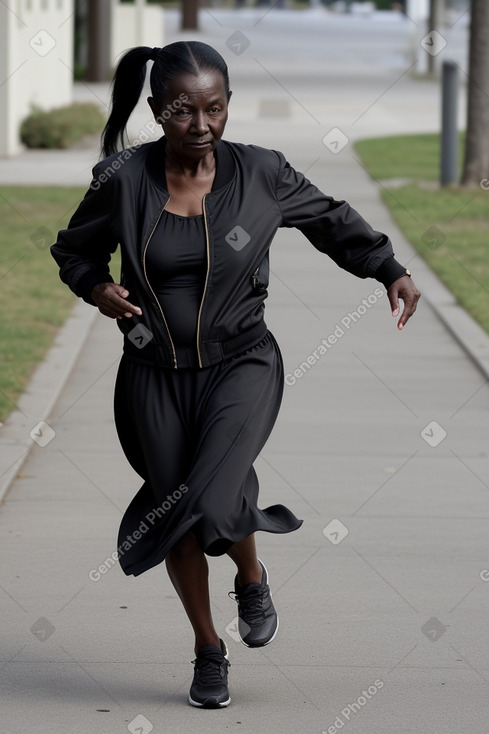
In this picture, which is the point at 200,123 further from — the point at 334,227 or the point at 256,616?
the point at 256,616

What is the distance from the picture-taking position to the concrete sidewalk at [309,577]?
4.64 m

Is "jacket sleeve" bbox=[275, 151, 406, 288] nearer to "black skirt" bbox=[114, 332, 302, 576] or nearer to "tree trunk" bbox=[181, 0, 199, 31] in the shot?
"black skirt" bbox=[114, 332, 302, 576]

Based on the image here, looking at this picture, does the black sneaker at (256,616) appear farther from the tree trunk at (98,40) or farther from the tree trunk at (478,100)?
the tree trunk at (98,40)

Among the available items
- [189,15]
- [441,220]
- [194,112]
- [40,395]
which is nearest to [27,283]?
[40,395]

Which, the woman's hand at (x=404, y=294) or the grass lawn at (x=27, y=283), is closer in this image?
the woman's hand at (x=404, y=294)

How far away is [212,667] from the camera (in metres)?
4.56

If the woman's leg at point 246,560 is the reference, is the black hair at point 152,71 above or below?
above

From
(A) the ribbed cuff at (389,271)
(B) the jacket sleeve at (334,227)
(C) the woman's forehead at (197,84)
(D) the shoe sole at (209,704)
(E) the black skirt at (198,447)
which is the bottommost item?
(D) the shoe sole at (209,704)

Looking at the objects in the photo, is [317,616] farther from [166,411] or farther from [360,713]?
[166,411]

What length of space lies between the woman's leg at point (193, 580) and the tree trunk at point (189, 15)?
6655 cm

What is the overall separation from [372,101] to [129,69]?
3175 centimetres

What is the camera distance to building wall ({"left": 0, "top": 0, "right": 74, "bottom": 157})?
22.9 metres

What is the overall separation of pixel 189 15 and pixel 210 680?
2657 inches

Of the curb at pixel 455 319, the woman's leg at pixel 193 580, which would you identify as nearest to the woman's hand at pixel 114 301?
the woman's leg at pixel 193 580
